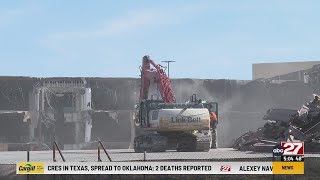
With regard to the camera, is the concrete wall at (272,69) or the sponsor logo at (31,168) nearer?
the sponsor logo at (31,168)

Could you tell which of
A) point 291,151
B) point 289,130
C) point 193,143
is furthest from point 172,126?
point 291,151

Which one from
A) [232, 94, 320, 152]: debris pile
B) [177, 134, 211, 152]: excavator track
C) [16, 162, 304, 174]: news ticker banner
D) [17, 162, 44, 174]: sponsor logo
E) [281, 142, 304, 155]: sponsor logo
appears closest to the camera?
[281, 142, 304, 155]: sponsor logo

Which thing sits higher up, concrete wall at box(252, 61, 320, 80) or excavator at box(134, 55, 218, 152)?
concrete wall at box(252, 61, 320, 80)

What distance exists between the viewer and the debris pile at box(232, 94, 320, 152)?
25625 mm

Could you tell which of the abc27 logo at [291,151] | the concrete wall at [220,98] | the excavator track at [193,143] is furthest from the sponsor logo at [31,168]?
the concrete wall at [220,98]

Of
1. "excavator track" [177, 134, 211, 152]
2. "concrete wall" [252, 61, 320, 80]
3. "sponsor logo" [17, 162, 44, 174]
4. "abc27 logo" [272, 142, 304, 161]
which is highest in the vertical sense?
"concrete wall" [252, 61, 320, 80]

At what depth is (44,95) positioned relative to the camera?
51719 mm

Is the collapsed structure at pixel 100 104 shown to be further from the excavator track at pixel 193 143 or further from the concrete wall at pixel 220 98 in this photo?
the excavator track at pixel 193 143

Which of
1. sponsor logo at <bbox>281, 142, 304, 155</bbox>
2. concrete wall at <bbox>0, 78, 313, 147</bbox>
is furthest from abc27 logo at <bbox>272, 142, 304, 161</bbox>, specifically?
concrete wall at <bbox>0, 78, 313, 147</bbox>

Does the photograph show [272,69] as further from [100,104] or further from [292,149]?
[292,149]

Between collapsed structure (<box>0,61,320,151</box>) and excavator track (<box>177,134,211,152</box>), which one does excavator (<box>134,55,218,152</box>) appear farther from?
collapsed structure (<box>0,61,320,151</box>)

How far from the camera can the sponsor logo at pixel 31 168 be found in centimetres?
1562

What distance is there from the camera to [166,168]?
15.4 m

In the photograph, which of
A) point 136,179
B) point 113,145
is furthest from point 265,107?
point 136,179
